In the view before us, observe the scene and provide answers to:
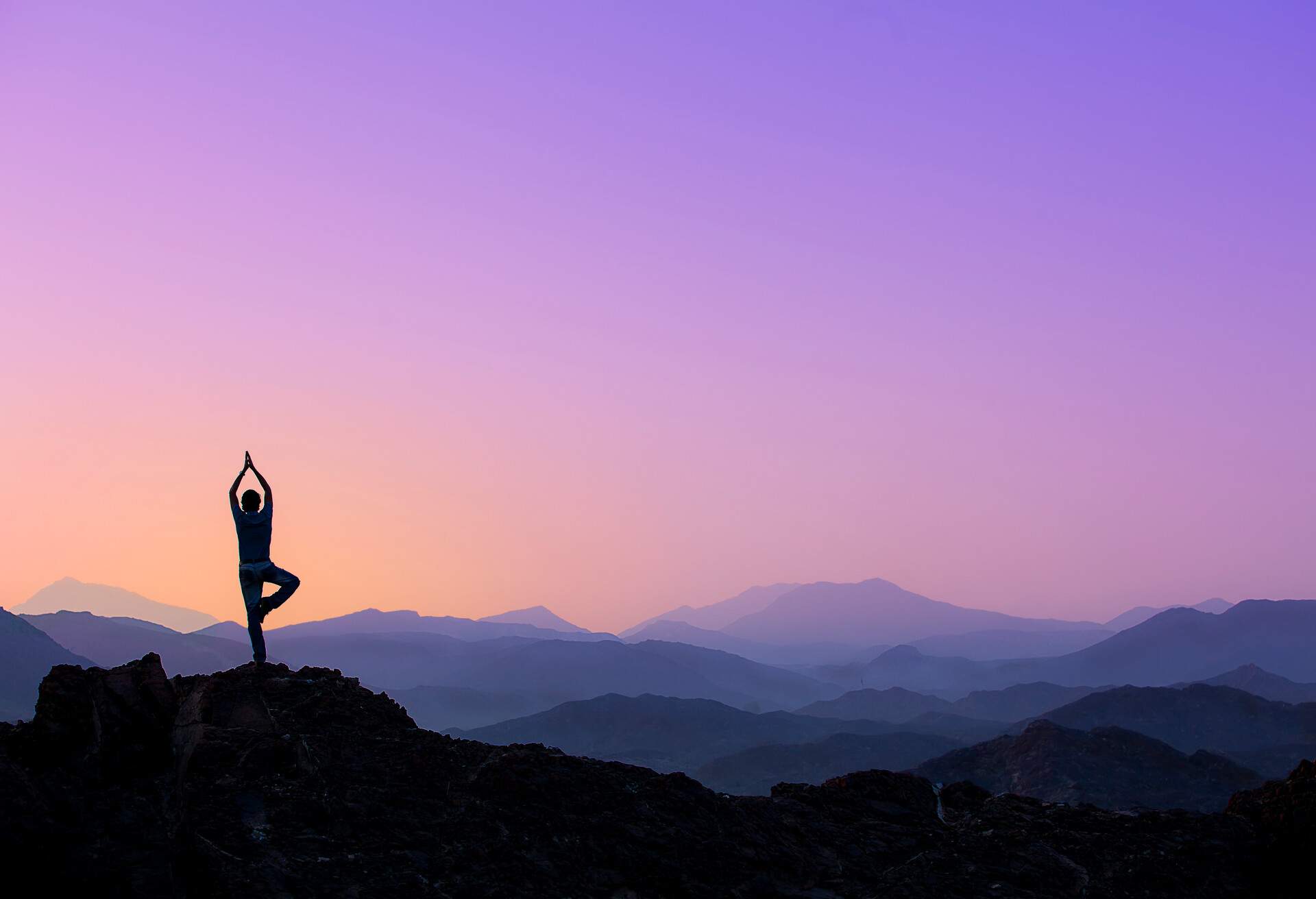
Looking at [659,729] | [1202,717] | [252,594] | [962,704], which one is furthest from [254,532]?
[962,704]

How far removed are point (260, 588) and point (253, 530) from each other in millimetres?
666

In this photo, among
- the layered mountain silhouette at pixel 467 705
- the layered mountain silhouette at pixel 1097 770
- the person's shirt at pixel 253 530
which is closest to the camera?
the person's shirt at pixel 253 530

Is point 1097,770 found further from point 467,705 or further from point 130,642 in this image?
point 130,642

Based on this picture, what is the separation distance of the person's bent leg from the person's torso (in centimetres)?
20

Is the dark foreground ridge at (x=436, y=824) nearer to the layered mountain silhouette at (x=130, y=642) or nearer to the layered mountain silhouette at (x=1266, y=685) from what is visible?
the layered mountain silhouette at (x=1266, y=685)

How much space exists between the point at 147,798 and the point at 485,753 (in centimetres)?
337

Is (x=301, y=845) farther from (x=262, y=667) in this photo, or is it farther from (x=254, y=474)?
(x=254, y=474)

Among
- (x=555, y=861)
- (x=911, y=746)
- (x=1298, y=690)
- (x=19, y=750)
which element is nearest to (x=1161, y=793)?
(x=911, y=746)

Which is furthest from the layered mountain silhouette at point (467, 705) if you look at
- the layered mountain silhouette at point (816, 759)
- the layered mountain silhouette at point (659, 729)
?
the layered mountain silhouette at point (816, 759)

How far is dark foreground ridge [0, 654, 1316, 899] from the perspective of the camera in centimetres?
838

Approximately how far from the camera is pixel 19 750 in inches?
377

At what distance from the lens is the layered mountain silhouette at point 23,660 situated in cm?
8638

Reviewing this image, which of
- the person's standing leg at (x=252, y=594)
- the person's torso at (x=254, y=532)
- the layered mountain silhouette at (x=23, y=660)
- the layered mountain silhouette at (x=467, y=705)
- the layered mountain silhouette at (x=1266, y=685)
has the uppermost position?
the person's torso at (x=254, y=532)

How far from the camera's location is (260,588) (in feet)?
38.3
